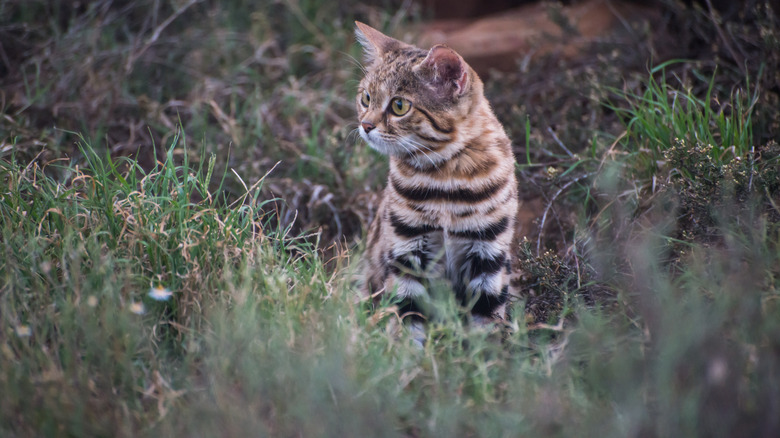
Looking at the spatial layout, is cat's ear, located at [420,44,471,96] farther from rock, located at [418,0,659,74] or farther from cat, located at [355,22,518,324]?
rock, located at [418,0,659,74]

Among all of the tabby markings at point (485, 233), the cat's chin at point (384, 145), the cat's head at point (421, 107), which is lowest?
the tabby markings at point (485, 233)

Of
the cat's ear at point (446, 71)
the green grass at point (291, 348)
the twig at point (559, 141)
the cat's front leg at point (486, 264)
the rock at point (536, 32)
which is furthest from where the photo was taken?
the rock at point (536, 32)

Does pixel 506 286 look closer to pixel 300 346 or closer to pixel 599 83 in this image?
pixel 300 346

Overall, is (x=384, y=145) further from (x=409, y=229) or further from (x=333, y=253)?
(x=333, y=253)

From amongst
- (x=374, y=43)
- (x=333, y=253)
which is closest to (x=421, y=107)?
(x=374, y=43)

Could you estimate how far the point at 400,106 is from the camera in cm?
305

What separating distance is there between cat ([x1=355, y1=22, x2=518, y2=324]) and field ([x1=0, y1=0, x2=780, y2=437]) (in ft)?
0.68

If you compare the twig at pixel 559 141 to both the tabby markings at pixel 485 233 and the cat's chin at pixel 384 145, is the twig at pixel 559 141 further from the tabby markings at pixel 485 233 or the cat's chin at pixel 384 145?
the cat's chin at pixel 384 145

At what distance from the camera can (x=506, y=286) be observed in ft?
10.3

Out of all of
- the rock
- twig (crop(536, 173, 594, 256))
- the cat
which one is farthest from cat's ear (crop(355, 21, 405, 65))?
the rock

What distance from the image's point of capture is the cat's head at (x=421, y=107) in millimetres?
2994

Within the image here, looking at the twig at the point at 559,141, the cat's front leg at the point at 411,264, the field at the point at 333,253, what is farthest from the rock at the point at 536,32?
the cat's front leg at the point at 411,264

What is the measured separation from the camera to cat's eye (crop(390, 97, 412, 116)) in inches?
119

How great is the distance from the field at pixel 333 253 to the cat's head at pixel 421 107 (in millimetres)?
593
